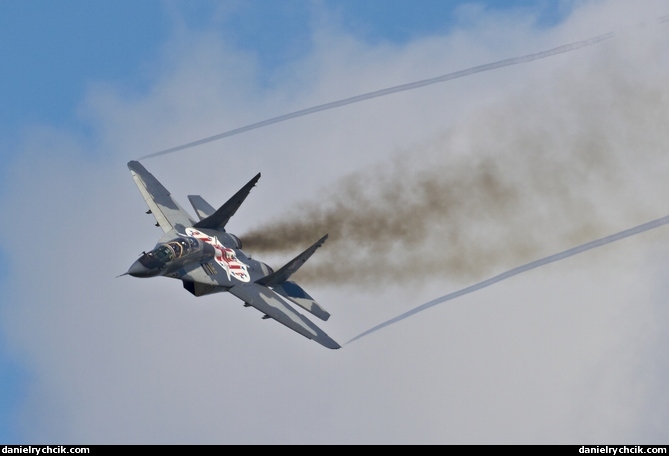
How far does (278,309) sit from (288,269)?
2.71 m

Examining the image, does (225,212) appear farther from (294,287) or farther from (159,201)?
(294,287)

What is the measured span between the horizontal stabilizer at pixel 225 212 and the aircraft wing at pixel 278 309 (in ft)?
13.8

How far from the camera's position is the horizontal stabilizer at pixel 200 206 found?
65.9 m

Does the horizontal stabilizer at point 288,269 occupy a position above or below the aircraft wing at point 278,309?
above

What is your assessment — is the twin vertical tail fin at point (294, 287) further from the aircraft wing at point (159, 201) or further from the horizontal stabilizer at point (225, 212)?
the aircraft wing at point (159, 201)

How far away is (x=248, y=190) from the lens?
2506 inches

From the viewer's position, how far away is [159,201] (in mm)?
65875

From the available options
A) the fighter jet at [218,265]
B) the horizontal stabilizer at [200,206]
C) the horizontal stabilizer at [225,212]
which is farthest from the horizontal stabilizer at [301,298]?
the horizontal stabilizer at [200,206]

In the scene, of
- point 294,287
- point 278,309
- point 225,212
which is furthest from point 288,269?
point 225,212

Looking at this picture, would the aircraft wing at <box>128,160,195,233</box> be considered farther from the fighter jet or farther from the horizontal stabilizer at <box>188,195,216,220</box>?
the horizontal stabilizer at <box>188,195,216,220</box>

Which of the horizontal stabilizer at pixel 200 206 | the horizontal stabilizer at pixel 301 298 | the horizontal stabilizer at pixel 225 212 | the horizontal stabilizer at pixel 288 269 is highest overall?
the horizontal stabilizer at pixel 200 206
